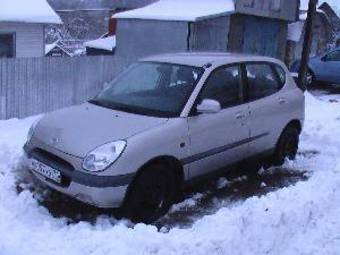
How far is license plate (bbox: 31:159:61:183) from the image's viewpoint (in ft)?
17.4

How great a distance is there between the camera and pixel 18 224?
477cm

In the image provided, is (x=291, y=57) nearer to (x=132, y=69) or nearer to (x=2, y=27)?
(x=2, y=27)

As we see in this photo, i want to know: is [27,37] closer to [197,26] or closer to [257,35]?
[197,26]

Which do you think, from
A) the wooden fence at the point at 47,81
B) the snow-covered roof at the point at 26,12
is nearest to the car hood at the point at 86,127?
the wooden fence at the point at 47,81

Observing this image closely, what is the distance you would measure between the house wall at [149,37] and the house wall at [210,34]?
0.29 metres

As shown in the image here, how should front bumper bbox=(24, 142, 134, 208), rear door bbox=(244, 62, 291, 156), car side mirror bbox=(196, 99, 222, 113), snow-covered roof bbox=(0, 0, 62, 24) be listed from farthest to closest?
snow-covered roof bbox=(0, 0, 62, 24)
rear door bbox=(244, 62, 291, 156)
car side mirror bbox=(196, 99, 222, 113)
front bumper bbox=(24, 142, 134, 208)

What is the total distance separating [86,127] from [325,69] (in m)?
14.9

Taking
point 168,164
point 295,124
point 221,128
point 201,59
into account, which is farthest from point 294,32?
point 168,164

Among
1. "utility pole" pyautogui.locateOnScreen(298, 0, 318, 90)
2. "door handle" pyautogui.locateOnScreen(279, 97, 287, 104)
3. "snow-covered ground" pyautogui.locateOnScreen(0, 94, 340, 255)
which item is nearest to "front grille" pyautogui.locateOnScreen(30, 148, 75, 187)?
"snow-covered ground" pyautogui.locateOnScreen(0, 94, 340, 255)

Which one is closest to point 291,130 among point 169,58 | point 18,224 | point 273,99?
point 273,99

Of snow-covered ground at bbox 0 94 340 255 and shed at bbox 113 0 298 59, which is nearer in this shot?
snow-covered ground at bbox 0 94 340 255

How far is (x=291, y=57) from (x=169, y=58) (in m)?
24.1

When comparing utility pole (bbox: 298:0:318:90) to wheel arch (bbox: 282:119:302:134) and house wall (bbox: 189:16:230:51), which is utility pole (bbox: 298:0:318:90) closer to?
house wall (bbox: 189:16:230:51)

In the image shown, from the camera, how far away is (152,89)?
6281mm
